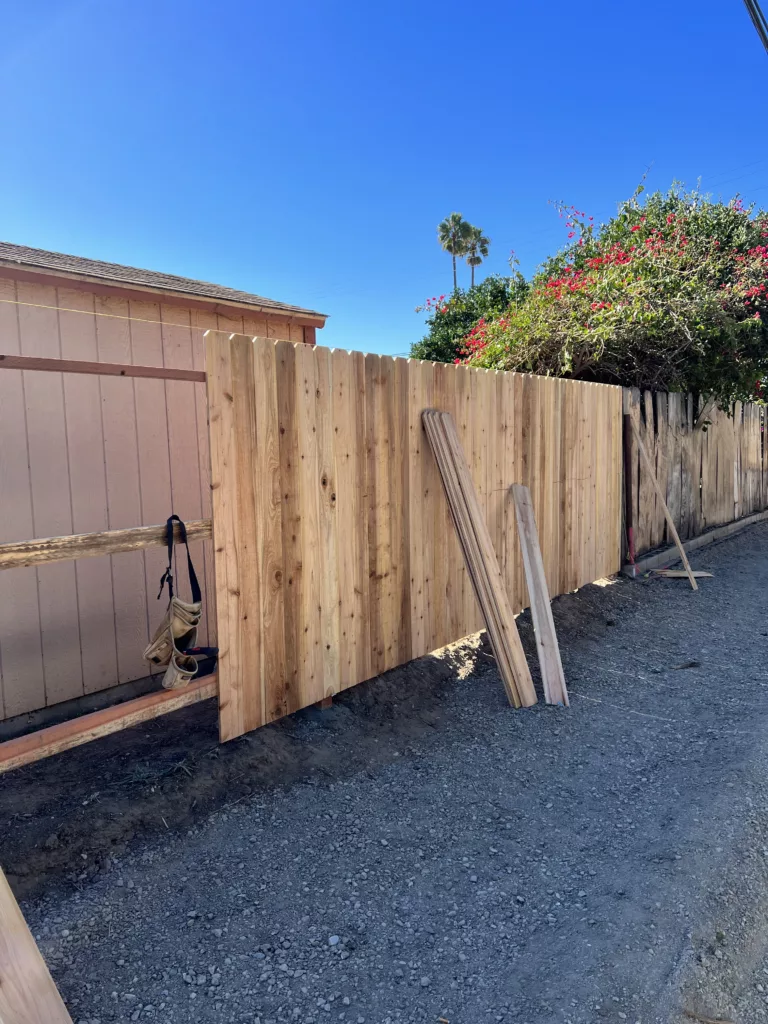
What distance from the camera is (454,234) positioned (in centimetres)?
3866

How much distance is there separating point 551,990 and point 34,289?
4096mm

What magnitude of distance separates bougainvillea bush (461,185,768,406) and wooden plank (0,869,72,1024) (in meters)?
7.56

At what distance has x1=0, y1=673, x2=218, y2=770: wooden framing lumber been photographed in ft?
7.09

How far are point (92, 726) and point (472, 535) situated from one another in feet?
8.13

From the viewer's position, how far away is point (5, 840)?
245cm

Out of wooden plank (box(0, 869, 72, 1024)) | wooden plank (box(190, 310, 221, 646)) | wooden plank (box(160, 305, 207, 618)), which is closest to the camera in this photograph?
wooden plank (box(0, 869, 72, 1024))

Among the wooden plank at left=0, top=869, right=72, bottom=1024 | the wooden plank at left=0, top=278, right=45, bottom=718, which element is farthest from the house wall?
the wooden plank at left=0, top=869, right=72, bottom=1024

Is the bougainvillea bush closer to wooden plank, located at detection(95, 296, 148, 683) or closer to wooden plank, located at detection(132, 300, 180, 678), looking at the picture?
wooden plank, located at detection(132, 300, 180, 678)

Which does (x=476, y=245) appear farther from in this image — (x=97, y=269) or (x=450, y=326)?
(x=97, y=269)

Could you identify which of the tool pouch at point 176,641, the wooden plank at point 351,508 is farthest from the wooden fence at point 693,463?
the tool pouch at point 176,641

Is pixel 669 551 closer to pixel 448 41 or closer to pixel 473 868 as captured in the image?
pixel 473 868

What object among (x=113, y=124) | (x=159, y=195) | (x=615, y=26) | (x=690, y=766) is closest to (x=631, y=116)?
(x=615, y=26)

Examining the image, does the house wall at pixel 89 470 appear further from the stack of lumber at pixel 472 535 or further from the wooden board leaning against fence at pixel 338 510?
the stack of lumber at pixel 472 535

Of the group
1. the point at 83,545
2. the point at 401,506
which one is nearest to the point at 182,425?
the point at 401,506
